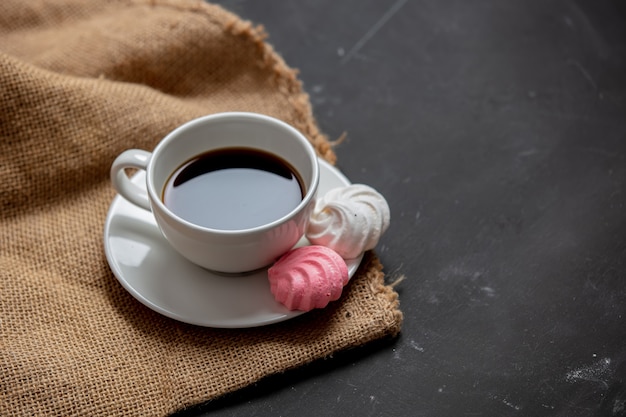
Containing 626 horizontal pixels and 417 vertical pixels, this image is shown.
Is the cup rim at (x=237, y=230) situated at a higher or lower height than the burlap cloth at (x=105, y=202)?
higher

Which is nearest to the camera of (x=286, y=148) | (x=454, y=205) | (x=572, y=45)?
(x=286, y=148)

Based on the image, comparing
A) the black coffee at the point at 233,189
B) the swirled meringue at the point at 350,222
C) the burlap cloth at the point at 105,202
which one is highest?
the swirled meringue at the point at 350,222

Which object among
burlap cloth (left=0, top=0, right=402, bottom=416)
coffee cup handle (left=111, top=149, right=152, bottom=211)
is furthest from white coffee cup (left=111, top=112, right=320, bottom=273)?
burlap cloth (left=0, top=0, right=402, bottom=416)

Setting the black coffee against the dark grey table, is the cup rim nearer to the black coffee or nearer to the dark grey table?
the black coffee

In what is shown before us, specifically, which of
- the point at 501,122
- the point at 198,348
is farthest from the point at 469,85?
the point at 198,348

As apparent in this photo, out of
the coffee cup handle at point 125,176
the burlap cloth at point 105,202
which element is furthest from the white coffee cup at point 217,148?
the burlap cloth at point 105,202

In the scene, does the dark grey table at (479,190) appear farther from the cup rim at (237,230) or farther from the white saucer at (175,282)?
the cup rim at (237,230)

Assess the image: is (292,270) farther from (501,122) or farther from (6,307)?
(501,122)
